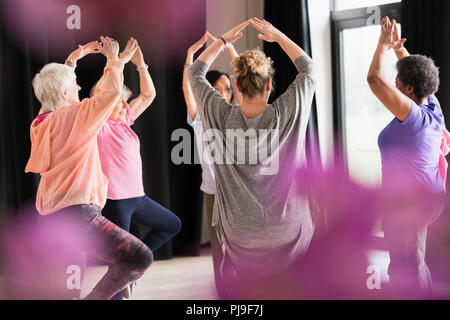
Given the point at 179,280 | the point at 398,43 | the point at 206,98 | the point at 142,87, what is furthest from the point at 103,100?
the point at 179,280

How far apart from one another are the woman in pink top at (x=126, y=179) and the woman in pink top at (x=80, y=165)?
0.47 metres

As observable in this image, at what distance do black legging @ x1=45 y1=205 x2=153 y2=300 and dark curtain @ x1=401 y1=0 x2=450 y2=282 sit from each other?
1983mm

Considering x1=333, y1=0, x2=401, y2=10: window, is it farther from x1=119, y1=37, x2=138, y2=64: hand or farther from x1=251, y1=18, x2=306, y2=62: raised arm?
x1=119, y1=37, x2=138, y2=64: hand

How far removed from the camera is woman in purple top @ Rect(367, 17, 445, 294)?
225 cm

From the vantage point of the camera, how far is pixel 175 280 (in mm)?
3551

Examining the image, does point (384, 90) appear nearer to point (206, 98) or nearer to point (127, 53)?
point (206, 98)

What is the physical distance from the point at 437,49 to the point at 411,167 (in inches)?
52.3

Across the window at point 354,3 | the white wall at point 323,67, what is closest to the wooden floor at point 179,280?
the white wall at point 323,67

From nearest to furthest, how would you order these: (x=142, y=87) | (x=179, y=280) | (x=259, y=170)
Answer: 1. (x=259, y=170)
2. (x=142, y=87)
3. (x=179, y=280)

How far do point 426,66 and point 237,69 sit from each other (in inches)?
37.3

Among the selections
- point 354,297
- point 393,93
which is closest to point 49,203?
point 393,93

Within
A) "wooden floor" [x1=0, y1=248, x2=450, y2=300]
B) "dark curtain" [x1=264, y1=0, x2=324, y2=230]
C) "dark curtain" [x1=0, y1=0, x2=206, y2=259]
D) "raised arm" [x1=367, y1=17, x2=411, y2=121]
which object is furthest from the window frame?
"raised arm" [x1=367, y1=17, x2=411, y2=121]

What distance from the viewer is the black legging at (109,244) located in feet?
7.43
